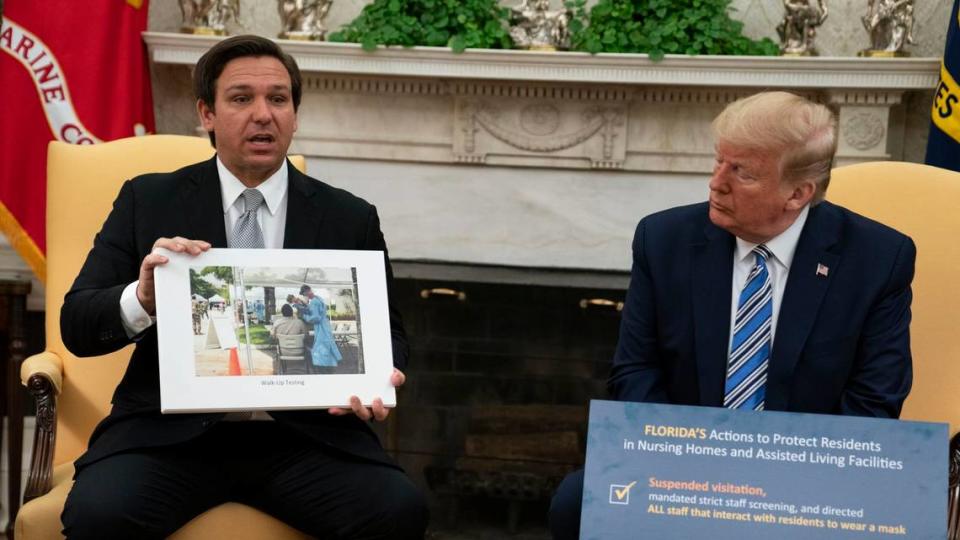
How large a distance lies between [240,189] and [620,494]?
1140 mm

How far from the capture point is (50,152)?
2.95 metres

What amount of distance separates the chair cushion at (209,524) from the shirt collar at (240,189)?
638mm

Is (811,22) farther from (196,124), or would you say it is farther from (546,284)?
(196,124)

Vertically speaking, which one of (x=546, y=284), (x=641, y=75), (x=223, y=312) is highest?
(x=641, y=75)

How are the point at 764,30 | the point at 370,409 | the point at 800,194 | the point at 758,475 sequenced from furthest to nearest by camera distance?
the point at 764,30
the point at 370,409
the point at 800,194
the point at 758,475

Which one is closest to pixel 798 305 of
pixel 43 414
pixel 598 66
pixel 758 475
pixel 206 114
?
pixel 758 475

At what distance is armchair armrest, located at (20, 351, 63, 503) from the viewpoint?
8.34 ft

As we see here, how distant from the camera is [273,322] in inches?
90.0

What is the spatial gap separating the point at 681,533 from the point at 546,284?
6.97 ft

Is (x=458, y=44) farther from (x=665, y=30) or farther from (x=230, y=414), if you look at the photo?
(x=230, y=414)

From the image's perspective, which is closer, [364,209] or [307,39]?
[364,209]

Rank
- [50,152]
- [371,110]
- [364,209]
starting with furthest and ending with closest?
[371,110] < [50,152] < [364,209]

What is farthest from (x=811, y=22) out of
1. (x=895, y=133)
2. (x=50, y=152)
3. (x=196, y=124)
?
(x=50, y=152)

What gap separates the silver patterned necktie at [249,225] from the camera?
2547 millimetres
